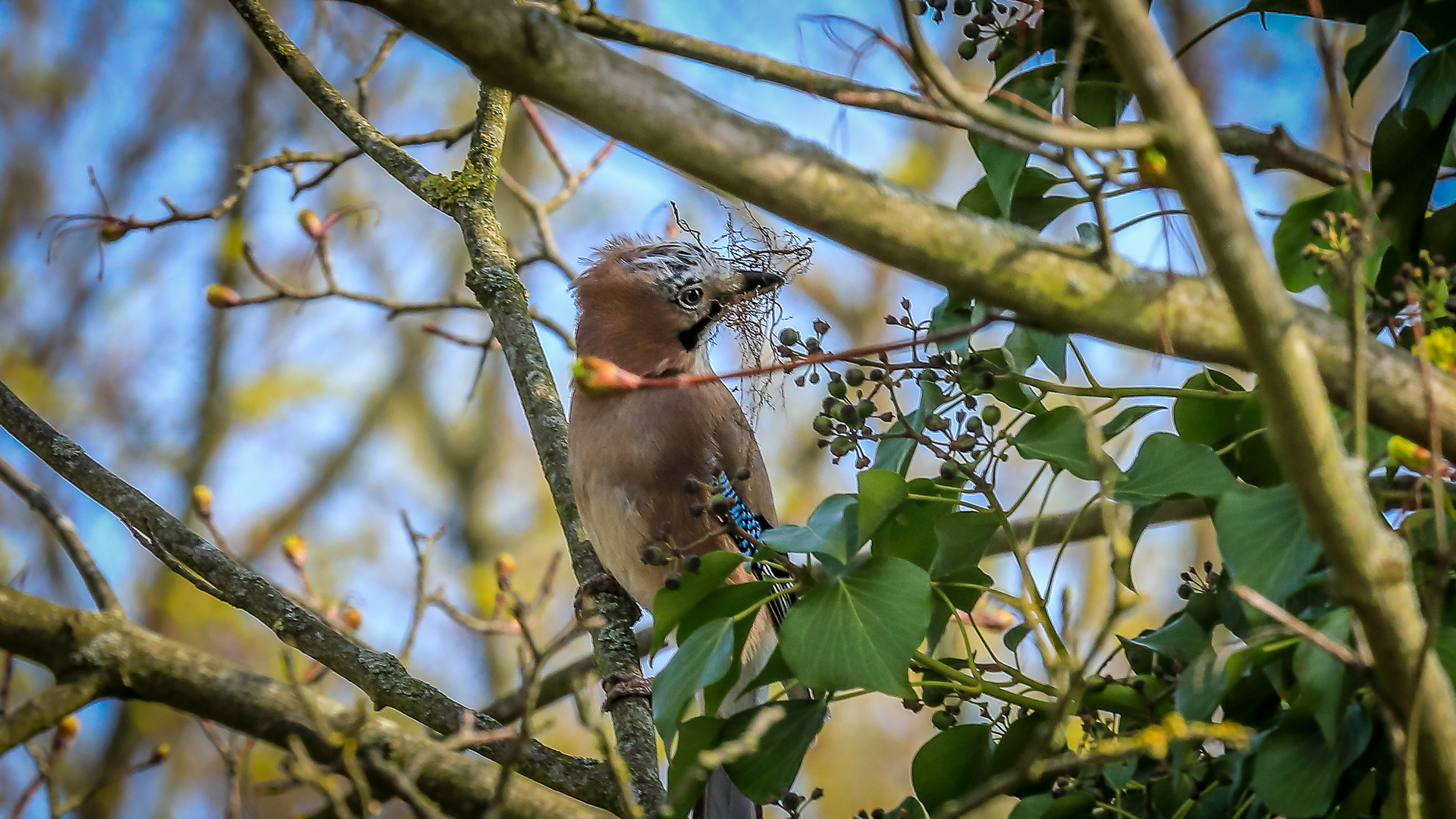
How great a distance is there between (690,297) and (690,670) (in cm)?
195

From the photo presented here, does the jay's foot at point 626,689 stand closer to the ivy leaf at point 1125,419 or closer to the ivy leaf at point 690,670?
the ivy leaf at point 690,670

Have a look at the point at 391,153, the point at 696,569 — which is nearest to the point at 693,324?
the point at 391,153

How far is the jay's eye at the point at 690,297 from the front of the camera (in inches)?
132

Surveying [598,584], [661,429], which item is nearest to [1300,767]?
[598,584]

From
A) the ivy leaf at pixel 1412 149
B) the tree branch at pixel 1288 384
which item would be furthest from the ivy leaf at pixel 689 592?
the ivy leaf at pixel 1412 149

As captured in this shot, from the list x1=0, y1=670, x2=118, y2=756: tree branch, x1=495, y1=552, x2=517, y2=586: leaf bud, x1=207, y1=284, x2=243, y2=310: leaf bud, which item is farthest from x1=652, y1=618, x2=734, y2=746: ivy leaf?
x1=207, y1=284, x2=243, y2=310: leaf bud

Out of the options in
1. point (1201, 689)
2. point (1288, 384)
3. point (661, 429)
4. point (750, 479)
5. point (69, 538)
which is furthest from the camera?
point (661, 429)

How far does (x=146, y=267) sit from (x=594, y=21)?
672cm

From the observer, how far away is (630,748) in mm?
2359

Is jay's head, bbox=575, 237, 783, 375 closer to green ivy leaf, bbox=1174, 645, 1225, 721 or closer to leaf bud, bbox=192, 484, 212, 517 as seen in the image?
leaf bud, bbox=192, 484, 212, 517

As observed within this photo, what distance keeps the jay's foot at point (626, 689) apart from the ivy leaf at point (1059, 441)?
1147 mm

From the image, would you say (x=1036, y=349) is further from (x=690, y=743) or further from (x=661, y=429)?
(x=661, y=429)

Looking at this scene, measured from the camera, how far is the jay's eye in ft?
11.0

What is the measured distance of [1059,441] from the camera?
1612 mm
